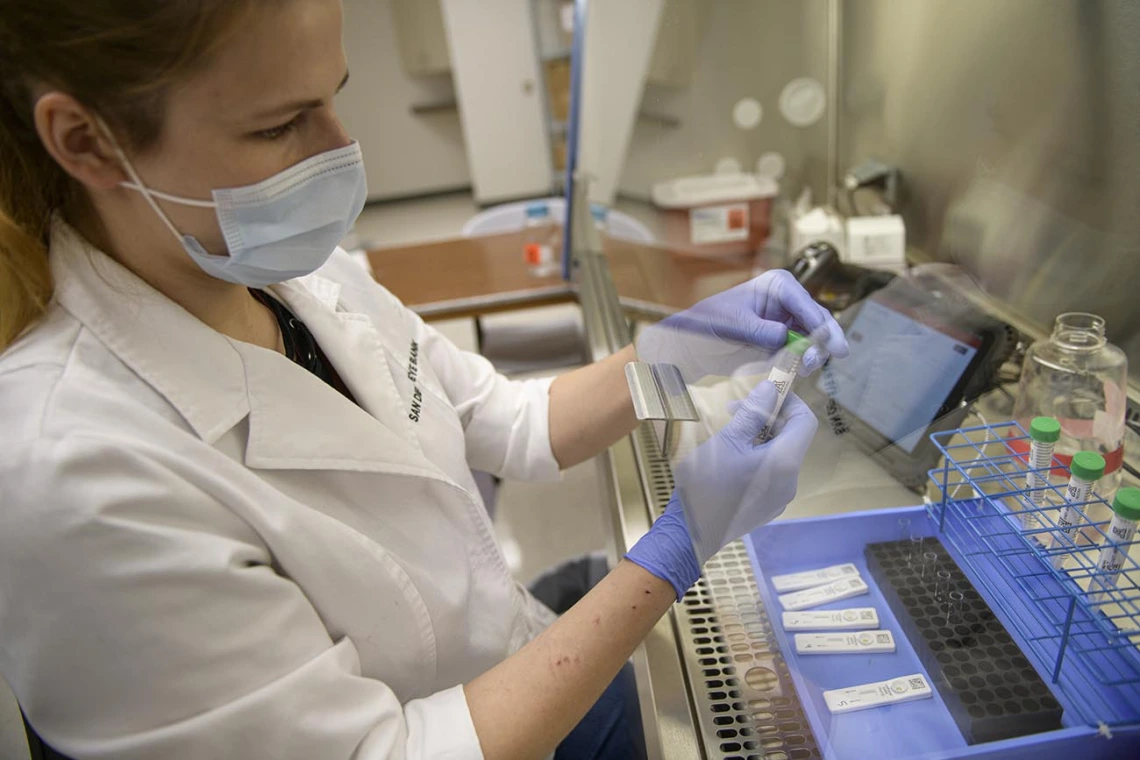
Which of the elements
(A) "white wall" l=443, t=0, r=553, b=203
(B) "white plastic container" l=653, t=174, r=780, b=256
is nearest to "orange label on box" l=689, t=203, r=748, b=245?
(B) "white plastic container" l=653, t=174, r=780, b=256

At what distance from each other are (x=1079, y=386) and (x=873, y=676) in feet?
1.52

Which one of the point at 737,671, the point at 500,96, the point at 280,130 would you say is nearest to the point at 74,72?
the point at 280,130

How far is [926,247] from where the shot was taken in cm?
152

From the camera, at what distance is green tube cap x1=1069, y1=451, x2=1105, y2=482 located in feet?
2.18

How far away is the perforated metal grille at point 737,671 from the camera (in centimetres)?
69

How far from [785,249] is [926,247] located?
0.46 meters

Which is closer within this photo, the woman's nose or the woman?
the woman

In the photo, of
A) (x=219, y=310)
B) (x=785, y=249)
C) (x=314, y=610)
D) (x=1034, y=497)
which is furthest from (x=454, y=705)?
(x=785, y=249)

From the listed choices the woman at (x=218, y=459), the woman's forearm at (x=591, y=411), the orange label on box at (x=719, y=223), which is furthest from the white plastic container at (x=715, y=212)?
the woman at (x=218, y=459)

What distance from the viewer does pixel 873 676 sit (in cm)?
70

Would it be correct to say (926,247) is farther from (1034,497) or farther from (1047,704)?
(1047,704)

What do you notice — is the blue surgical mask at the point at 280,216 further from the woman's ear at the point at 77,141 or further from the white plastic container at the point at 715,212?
the white plastic container at the point at 715,212

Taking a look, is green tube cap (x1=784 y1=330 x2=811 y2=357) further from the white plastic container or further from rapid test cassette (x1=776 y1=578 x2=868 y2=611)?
the white plastic container

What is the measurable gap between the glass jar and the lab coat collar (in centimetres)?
76
